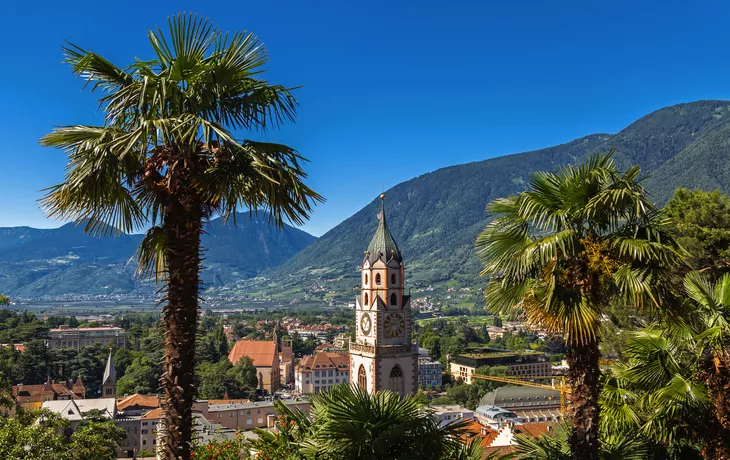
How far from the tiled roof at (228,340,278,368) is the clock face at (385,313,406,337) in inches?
1942

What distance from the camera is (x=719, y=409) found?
286 inches

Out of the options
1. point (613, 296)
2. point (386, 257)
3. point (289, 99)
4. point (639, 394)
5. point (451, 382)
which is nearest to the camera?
point (289, 99)

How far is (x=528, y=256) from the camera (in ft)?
20.3

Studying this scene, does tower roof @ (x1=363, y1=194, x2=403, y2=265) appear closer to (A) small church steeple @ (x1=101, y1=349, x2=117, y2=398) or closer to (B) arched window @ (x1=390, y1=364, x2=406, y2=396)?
(B) arched window @ (x1=390, y1=364, x2=406, y2=396)

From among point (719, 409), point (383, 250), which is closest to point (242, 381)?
point (383, 250)

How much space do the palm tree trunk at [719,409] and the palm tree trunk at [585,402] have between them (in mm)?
2278

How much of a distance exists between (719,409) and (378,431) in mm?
4212

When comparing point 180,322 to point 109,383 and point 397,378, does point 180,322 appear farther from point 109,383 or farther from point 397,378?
point 109,383

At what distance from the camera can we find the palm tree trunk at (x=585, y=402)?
5.95 meters

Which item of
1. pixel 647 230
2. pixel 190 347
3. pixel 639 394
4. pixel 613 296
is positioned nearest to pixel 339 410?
pixel 190 347

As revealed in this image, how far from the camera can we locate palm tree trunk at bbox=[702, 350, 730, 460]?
715 centimetres

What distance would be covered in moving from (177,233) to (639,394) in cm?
664

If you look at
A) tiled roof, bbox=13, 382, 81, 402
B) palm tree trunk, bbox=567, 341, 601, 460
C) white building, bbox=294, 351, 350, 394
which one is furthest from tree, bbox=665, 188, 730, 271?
white building, bbox=294, 351, 350, 394

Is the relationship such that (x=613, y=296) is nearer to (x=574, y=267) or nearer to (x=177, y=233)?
(x=574, y=267)
